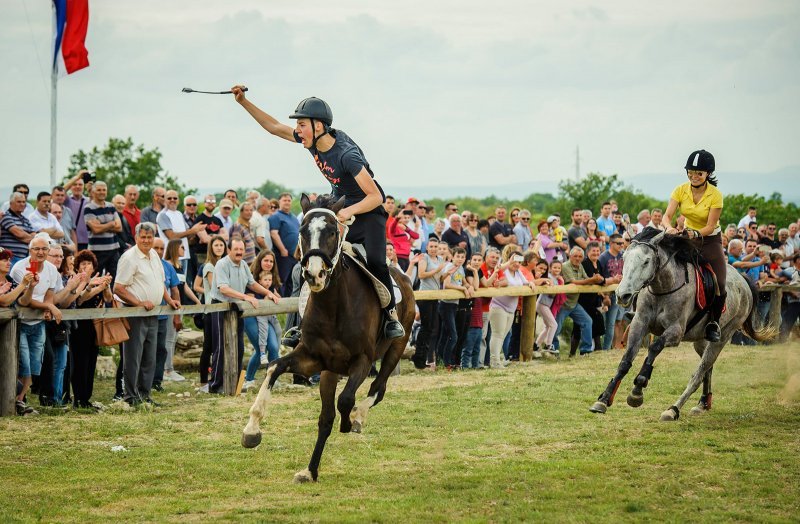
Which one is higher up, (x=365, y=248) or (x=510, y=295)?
(x=365, y=248)

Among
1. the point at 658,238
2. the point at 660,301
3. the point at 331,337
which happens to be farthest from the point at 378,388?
the point at 658,238

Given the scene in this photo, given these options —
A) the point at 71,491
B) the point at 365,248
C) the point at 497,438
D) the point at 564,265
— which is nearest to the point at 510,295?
the point at 564,265

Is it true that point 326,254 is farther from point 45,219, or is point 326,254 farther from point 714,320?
point 45,219

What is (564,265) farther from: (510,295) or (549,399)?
(549,399)

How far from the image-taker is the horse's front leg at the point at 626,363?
10.6m

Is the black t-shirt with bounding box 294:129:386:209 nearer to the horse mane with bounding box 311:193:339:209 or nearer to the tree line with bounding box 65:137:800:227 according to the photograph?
the horse mane with bounding box 311:193:339:209

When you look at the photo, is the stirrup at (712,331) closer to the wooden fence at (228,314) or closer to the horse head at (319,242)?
the wooden fence at (228,314)

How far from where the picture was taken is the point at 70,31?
19.2m

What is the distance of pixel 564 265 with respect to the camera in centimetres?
1920

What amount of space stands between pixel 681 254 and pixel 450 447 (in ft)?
12.5

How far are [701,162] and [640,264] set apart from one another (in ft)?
5.36

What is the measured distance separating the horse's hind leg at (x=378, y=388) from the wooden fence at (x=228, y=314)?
3855 millimetres

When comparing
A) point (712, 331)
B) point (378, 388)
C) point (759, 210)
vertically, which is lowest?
point (378, 388)

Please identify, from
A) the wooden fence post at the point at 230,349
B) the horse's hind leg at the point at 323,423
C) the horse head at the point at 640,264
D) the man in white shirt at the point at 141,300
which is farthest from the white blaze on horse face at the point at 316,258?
the wooden fence post at the point at 230,349
